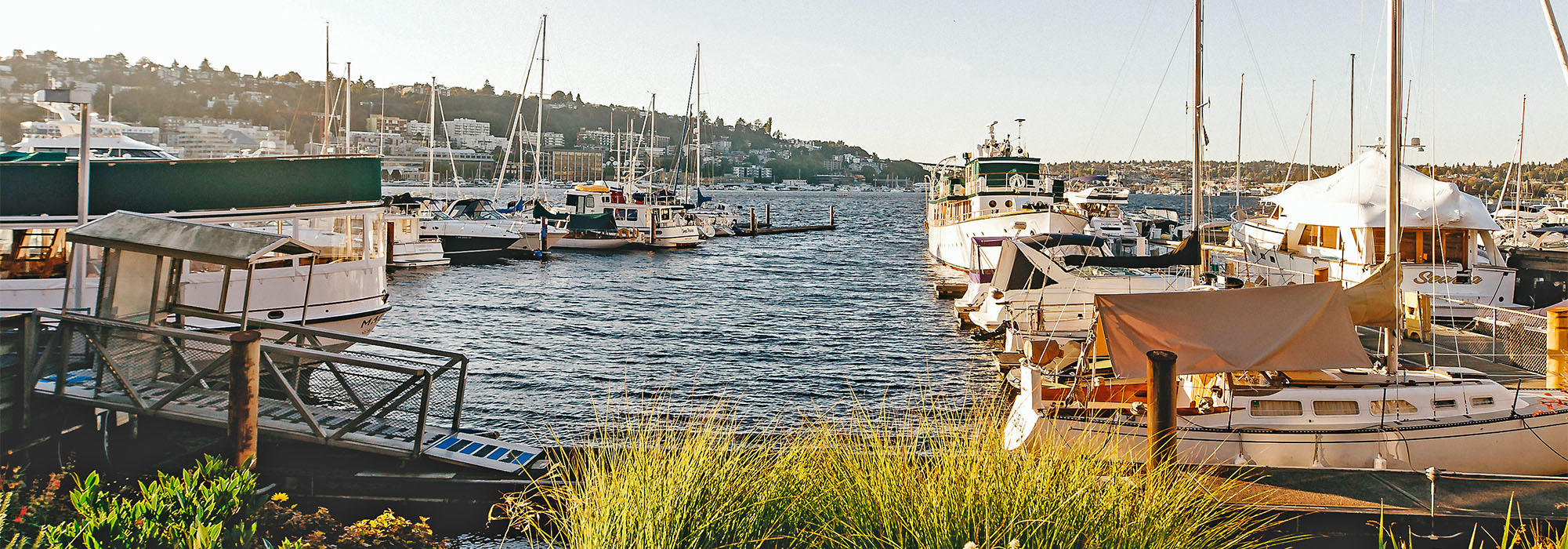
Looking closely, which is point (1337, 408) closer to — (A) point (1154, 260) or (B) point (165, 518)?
(B) point (165, 518)

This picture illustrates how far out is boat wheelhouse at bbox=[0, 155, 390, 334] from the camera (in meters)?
15.3

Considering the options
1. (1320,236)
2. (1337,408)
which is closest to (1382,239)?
(1320,236)

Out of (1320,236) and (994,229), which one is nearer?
(1320,236)

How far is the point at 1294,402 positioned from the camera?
12.8 m

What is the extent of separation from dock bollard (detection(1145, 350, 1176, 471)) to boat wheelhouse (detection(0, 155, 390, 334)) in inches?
411

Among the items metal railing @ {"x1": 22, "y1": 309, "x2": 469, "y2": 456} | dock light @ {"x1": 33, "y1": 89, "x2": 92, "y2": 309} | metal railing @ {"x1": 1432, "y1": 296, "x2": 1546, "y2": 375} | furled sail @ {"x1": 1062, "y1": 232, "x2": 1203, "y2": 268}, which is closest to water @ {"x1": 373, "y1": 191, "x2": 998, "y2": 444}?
metal railing @ {"x1": 22, "y1": 309, "x2": 469, "y2": 456}

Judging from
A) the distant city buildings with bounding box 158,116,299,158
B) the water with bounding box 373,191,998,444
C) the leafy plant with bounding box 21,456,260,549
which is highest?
the distant city buildings with bounding box 158,116,299,158

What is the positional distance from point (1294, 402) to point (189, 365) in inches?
481

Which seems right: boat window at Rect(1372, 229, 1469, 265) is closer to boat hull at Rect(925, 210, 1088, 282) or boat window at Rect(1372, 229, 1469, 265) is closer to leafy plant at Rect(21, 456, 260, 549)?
boat hull at Rect(925, 210, 1088, 282)

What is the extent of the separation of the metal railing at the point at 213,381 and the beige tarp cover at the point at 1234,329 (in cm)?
739

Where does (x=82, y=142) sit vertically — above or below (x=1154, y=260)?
above

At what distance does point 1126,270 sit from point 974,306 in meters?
4.70

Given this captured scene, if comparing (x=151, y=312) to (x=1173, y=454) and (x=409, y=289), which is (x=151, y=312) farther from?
(x=409, y=289)

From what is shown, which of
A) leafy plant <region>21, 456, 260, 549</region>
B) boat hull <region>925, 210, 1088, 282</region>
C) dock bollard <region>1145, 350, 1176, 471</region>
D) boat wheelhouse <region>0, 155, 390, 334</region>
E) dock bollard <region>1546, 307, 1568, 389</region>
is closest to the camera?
leafy plant <region>21, 456, 260, 549</region>
